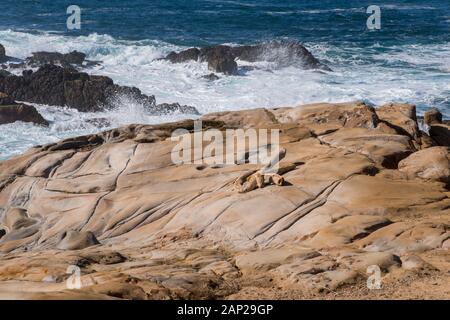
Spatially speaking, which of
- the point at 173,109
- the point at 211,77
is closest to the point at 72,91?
the point at 173,109

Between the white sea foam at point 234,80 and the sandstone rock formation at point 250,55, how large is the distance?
0.71 meters

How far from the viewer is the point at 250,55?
4856 cm

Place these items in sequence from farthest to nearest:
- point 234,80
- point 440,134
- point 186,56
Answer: point 186,56 → point 234,80 → point 440,134

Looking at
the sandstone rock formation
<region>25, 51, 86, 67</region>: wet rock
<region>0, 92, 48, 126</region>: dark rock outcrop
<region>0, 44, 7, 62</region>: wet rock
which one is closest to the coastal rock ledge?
<region>0, 92, 48, 126</region>: dark rock outcrop

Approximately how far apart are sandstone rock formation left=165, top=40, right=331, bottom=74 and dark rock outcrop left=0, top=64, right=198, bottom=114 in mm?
8112

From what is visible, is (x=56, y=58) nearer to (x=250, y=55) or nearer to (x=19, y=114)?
(x=19, y=114)

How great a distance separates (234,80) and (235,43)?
979 cm

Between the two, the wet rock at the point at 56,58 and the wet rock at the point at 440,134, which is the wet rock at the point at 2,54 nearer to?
the wet rock at the point at 56,58

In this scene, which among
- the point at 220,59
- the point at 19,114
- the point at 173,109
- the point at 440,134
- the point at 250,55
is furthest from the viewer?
the point at 250,55

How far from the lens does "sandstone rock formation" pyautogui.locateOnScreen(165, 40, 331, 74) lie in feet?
150

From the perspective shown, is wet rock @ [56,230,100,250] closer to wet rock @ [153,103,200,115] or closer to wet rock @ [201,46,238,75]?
wet rock @ [153,103,200,115]

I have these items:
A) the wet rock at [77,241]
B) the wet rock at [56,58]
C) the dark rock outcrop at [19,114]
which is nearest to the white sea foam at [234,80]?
the dark rock outcrop at [19,114]

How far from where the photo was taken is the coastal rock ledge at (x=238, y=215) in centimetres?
1340

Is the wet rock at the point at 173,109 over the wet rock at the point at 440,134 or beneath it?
beneath
